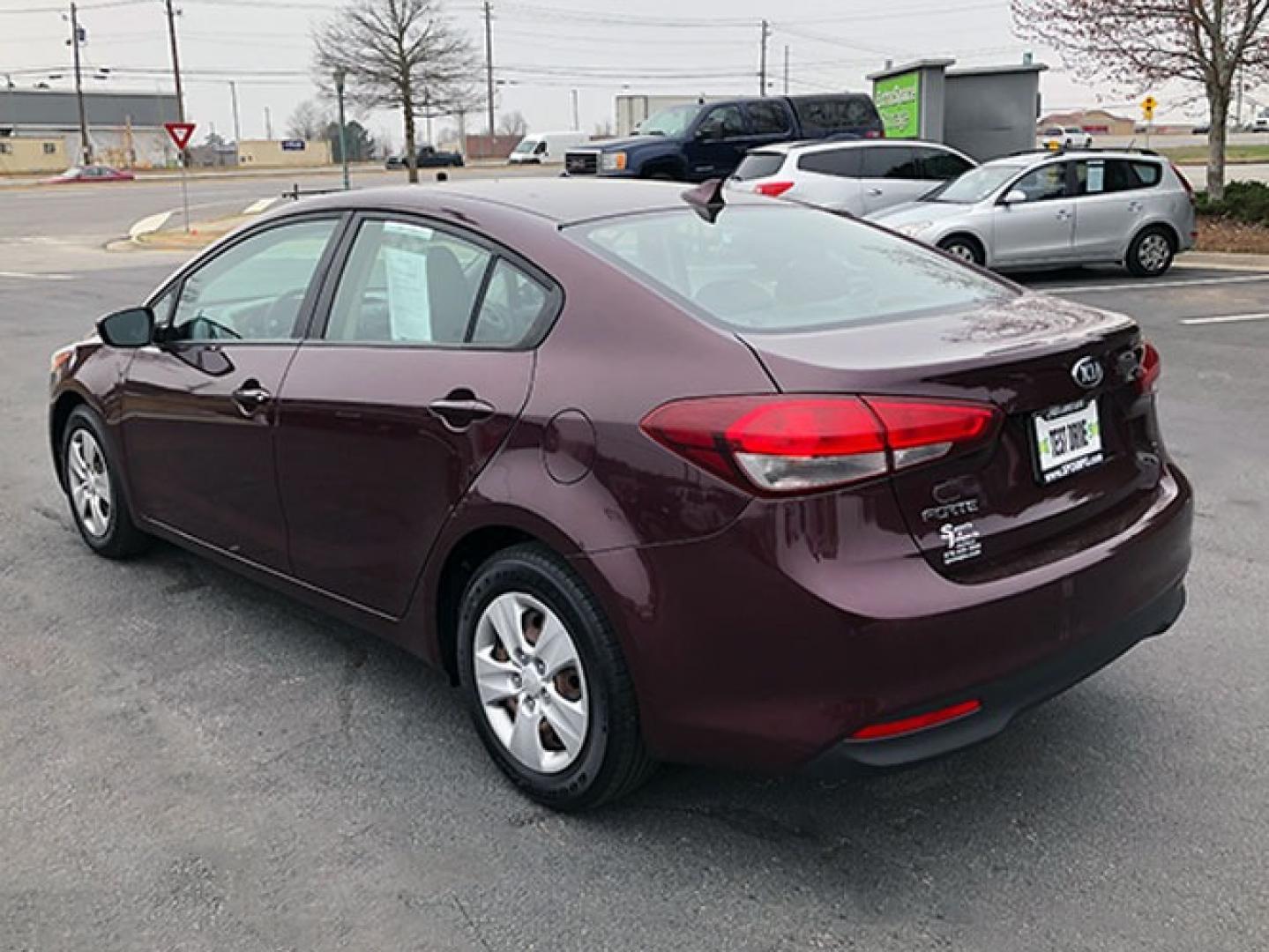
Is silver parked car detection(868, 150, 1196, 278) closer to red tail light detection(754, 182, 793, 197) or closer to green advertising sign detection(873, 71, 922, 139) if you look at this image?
red tail light detection(754, 182, 793, 197)

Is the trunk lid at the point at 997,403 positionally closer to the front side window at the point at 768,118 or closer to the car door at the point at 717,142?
the car door at the point at 717,142

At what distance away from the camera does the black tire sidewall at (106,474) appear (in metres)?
4.99

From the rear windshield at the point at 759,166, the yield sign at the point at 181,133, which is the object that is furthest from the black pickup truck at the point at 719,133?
the yield sign at the point at 181,133

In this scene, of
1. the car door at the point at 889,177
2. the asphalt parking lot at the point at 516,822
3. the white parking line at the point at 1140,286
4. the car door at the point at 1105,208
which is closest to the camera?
the asphalt parking lot at the point at 516,822

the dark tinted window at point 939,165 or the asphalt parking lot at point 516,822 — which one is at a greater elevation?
the dark tinted window at point 939,165

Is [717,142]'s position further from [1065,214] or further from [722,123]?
[1065,214]

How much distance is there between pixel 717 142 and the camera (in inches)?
834

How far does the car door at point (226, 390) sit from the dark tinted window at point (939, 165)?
14087mm

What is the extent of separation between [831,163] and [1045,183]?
10.0ft

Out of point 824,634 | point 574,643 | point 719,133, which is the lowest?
point 574,643

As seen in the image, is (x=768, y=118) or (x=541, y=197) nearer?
(x=541, y=197)

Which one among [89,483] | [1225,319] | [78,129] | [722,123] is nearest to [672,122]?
[722,123]

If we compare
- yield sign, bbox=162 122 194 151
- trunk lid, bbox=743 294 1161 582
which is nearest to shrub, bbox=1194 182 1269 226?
trunk lid, bbox=743 294 1161 582

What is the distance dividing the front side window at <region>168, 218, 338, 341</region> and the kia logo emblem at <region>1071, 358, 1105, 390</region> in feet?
7.61
